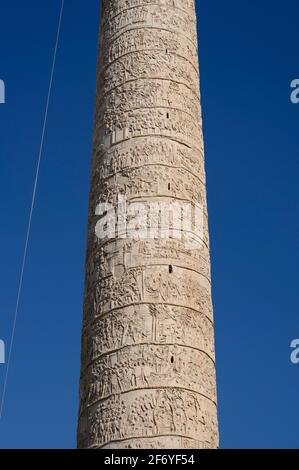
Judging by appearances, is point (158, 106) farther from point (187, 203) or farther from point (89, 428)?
point (89, 428)

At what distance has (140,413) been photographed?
514 centimetres

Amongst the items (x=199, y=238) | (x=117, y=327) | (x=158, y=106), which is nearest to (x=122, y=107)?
(x=158, y=106)

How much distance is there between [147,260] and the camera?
5.66 meters

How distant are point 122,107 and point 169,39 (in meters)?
0.73

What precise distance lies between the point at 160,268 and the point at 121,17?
2274 millimetres

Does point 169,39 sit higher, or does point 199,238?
point 169,39

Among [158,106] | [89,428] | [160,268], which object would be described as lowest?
[89,428]

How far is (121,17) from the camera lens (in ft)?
22.3

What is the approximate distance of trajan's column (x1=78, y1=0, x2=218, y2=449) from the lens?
17.2 feet

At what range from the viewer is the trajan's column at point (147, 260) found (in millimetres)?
5230

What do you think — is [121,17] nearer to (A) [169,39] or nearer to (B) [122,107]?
(A) [169,39]
